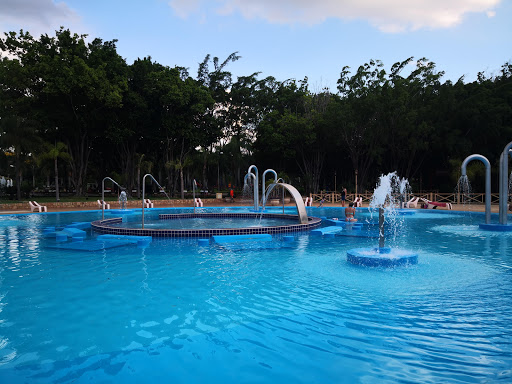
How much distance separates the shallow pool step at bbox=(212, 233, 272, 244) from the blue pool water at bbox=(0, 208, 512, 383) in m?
3.03

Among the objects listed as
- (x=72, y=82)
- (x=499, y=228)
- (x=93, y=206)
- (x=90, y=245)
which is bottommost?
(x=90, y=245)

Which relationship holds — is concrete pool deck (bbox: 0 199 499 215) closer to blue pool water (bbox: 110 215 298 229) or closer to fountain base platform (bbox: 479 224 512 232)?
fountain base platform (bbox: 479 224 512 232)

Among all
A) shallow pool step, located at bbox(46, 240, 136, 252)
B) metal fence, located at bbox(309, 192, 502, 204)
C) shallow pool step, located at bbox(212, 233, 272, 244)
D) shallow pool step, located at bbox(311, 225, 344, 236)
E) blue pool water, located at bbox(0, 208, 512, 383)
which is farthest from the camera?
metal fence, located at bbox(309, 192, 502, 204)

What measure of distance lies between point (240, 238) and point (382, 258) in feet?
21.0

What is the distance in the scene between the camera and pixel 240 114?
49.5 m

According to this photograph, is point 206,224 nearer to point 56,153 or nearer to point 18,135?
point 56,153

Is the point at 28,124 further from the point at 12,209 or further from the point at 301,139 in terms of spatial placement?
the point at 301,139

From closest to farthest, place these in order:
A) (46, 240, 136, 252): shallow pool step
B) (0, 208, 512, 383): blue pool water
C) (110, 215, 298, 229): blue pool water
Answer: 1. (0, 208, 512, 383): blue pool water
2. (46, 240, 136, 252): shallow pool step
3. (110, 215, 298, 229): blue pool water

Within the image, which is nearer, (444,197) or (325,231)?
(325,231)

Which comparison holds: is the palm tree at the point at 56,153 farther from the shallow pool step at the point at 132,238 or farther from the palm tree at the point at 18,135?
the shallow pool step at the point at 132,238

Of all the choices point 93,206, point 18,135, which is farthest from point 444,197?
point 18,135

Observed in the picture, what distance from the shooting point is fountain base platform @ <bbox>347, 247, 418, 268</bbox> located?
31.0 ft

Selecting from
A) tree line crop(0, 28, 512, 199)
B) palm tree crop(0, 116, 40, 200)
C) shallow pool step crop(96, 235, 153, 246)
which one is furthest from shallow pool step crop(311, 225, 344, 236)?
palm tree crop(0, 116, 40, 200)

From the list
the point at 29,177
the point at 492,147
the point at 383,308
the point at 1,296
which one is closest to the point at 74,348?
the point at 1,296
